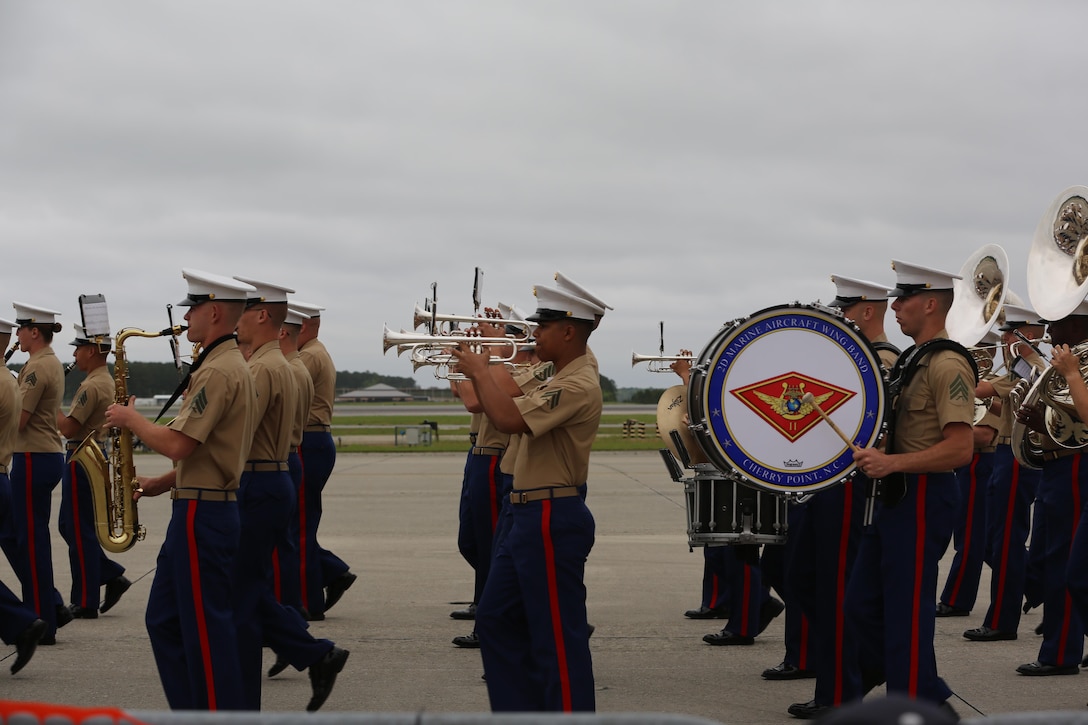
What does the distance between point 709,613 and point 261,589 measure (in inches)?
154

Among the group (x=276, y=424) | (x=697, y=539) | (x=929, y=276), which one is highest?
(x=929, y=276)

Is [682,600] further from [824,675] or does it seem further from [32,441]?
[32,441]

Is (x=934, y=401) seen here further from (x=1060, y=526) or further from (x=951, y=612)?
(x=951, y=612)

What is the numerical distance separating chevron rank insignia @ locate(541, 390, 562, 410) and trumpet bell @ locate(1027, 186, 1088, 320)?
2.88m

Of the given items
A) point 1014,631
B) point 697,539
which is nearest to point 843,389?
point 697,539

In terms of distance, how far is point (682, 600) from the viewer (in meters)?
9.83

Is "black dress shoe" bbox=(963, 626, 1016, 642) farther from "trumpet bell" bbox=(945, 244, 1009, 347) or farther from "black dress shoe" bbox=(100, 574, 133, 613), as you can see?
"black dress shoe" bbox=(100, 574, 133, 613)

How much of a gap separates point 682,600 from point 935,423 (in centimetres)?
456

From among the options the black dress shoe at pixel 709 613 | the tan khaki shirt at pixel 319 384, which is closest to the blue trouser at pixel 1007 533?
the black dress shoe at pixel 709 613

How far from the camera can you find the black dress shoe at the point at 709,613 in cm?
909

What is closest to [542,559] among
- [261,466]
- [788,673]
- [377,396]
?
[261,466]

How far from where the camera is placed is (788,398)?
18.3 feet

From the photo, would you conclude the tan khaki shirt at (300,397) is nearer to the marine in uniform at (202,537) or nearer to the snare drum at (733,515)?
the marine in uniform at (202,537)

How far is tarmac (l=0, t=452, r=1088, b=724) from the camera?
261 inches
